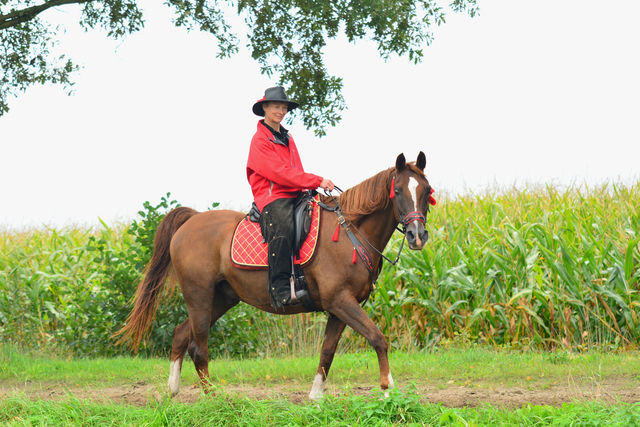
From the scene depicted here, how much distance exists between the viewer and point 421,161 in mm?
5230

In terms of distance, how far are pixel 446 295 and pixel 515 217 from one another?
9.08ft

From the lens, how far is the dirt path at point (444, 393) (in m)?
5.71

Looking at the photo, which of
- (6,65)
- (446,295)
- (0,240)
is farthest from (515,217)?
(0,240)

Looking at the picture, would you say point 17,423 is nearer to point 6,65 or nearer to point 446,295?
point 446,295

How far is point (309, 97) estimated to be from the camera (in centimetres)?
997

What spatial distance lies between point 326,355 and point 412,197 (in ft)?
6.00

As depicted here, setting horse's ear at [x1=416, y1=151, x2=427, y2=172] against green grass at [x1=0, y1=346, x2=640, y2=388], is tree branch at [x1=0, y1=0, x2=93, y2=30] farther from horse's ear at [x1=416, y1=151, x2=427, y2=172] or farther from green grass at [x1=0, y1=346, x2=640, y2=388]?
horse's ear at [x1=416, y1=151, x2=427, y2=172]


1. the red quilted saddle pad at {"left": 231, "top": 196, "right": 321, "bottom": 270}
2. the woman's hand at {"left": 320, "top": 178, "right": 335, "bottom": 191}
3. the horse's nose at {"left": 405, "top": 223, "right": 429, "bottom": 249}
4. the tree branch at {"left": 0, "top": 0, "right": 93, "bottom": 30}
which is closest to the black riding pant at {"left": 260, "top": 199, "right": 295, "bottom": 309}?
the red quilted saddle pad at {"left": 231, "top": 196, "right": 321, "bottom": 270}

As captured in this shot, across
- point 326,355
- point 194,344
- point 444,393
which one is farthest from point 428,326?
point 194,344

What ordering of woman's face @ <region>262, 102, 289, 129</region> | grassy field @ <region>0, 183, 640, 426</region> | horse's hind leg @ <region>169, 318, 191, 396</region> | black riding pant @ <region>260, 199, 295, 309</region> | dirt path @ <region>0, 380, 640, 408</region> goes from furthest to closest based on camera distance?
grassy field @ <region>0, 183, 640, 426</region> → horse's hind leg @ <region>169, 318, 191, 396</region> → woman's face @ <region>262, 102, 289, 129</region> → dirt path @ <region>0, 380, 640, 408</region> → black riding pant @ <region>260, 199, 295, 309</region>

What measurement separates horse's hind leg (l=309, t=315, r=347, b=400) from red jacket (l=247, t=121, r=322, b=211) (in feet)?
4.55

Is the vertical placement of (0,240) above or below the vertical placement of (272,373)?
above

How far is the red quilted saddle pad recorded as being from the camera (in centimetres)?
556

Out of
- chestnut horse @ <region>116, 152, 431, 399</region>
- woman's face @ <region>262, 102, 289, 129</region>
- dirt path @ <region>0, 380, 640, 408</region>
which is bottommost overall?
dirt path @ <region>0, 380, 640, 408</region>
